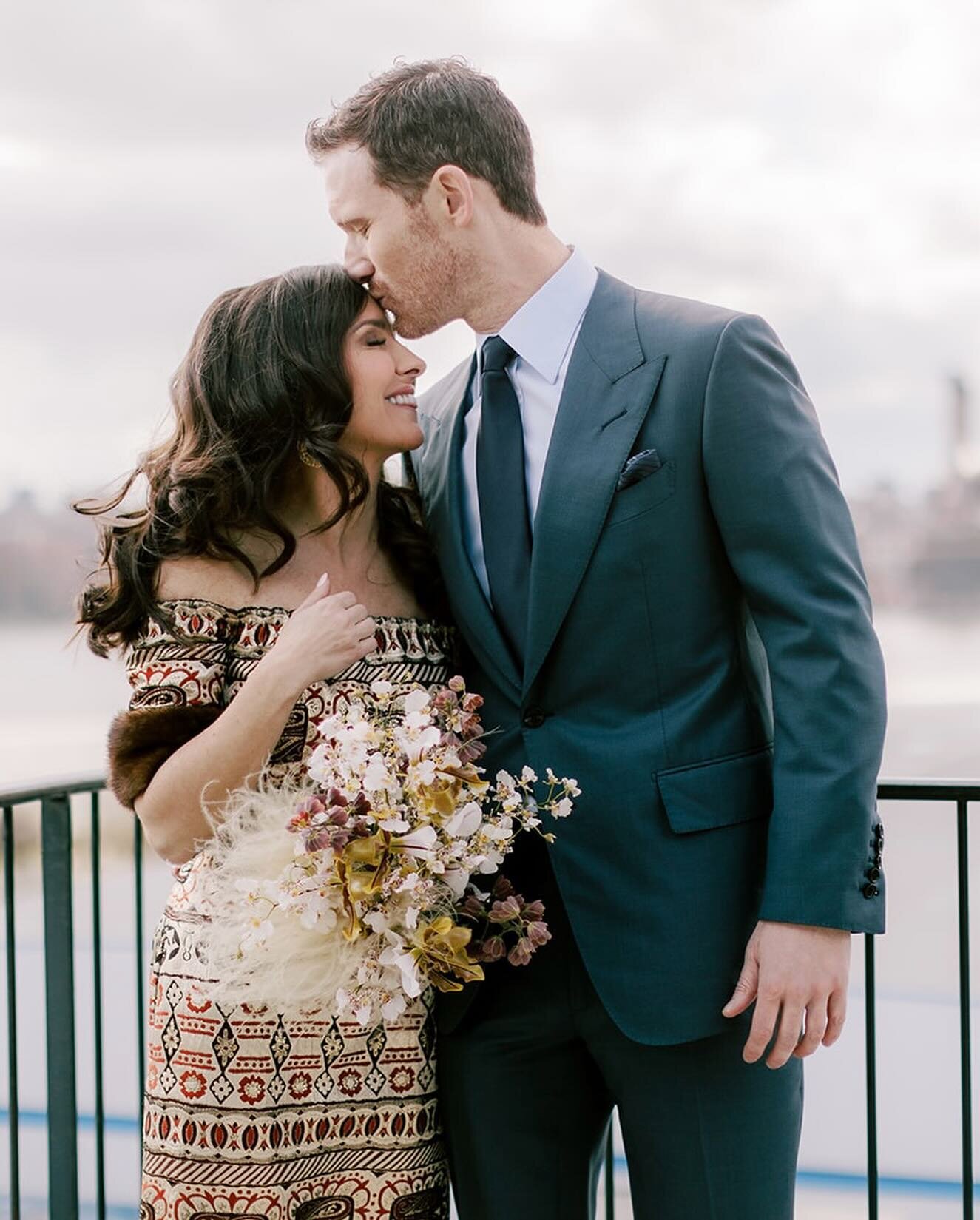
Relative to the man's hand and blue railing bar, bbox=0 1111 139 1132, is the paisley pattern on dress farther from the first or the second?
blue railing bar, bbox=0 1111 139 1132

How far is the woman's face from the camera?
1910mm

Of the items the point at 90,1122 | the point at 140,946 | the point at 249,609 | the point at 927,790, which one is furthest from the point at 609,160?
the point at 249,609

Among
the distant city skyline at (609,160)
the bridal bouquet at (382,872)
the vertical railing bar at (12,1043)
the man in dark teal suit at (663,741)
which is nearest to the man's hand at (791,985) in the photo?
the man in dark teal suit at (663,741)

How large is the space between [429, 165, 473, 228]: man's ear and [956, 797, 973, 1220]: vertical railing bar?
1.25 metres

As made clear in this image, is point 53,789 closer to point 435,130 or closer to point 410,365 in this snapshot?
point 410,365

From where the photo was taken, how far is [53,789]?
2.47 m

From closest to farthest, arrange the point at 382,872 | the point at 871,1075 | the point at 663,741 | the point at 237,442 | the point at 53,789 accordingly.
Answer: the point at 382,872 → the point at 663,741 → the point at 237,442 → the point at 871,1075 → the point at 53,789

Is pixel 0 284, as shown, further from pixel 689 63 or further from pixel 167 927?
pixel 167 927

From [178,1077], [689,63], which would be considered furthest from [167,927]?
[689,63]

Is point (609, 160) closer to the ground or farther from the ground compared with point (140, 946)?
farther from the ground

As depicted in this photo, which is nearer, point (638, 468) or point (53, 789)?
point (638, 468)

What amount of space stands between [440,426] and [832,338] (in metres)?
34.9

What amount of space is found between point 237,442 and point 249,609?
25 centimetres

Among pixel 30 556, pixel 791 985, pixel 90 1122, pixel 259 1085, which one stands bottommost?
pixel 90 1122
